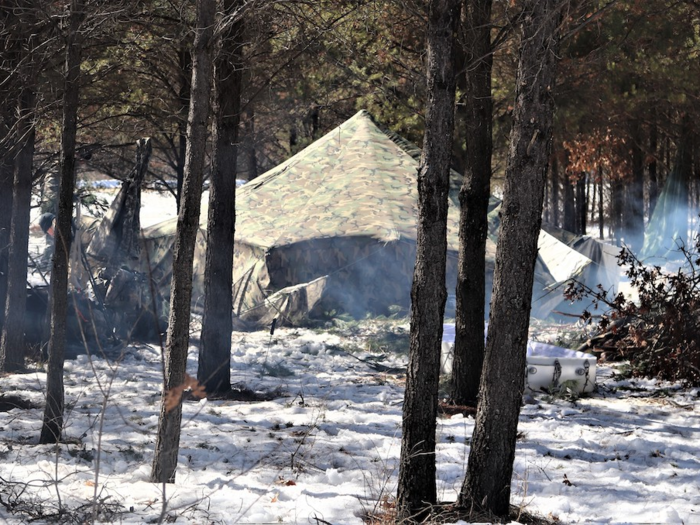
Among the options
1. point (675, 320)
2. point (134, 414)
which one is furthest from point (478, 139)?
point (134, 414)

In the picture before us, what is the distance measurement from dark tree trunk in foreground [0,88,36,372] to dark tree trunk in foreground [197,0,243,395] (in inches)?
100

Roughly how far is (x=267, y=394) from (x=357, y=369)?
207 cm

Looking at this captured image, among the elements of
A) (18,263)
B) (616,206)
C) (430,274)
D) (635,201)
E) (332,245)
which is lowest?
(430,274)

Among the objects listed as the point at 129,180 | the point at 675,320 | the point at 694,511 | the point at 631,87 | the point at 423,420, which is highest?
the point at 631,87

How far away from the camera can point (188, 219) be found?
18.0ft

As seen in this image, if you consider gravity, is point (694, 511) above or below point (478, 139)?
below

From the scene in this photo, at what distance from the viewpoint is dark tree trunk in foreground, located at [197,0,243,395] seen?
8734 millimetres

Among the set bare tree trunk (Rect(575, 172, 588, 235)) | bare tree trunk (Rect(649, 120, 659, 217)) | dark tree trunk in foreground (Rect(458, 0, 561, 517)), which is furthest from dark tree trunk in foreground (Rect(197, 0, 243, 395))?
bare tree trunk (Rect(575, 172, 588, 235))

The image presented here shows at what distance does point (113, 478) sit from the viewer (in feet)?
18.7

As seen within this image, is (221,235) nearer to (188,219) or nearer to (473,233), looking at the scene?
(473,233)

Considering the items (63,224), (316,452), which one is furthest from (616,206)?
(63,224)

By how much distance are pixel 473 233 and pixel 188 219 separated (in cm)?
375

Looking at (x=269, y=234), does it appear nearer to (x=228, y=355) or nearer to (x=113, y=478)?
(x=228, y=355)

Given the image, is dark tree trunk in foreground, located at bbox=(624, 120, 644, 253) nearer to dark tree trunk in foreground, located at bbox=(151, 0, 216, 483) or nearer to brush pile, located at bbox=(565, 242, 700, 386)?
brush pile, located at bbox=(565, 242, 700, 386)
